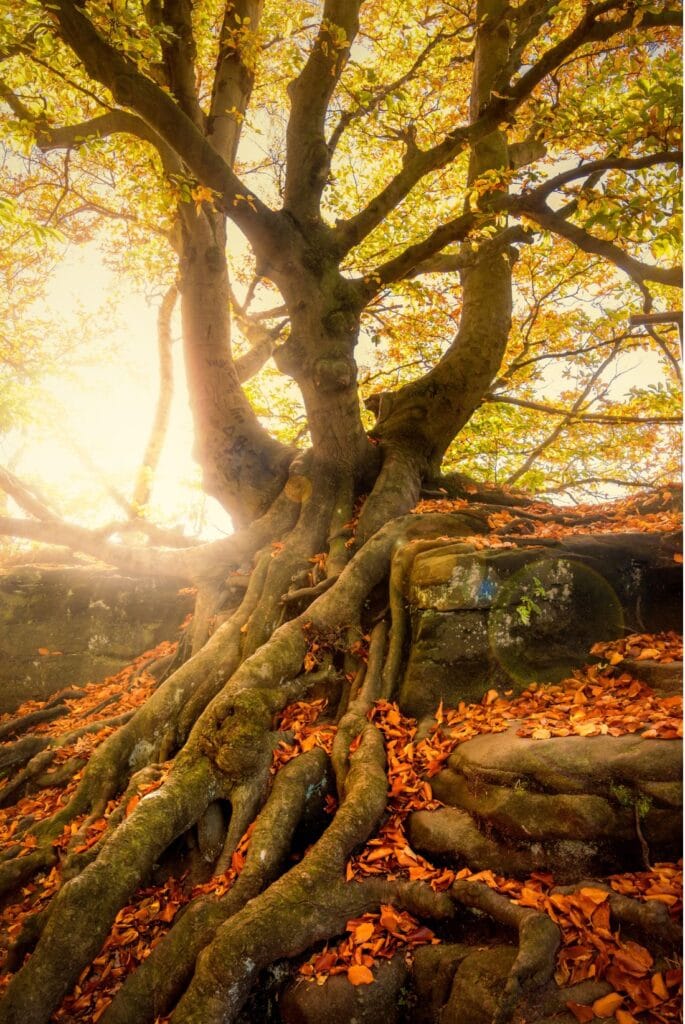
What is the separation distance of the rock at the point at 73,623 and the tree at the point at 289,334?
127cm

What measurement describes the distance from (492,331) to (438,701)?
634 cm

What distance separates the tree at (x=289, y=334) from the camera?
355 cm

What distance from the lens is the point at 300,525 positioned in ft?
23.6

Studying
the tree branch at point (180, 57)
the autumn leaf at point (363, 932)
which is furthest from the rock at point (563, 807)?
the tree branch at point (180, 57)

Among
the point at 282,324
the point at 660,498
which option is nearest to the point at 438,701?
the point at 660,498

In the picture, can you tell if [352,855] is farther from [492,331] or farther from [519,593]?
[492,331]

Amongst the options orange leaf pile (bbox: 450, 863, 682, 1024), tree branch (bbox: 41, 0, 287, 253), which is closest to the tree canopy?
tree branch (bbox: 41, 0, 287, 253)

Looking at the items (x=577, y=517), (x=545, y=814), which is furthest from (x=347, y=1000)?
(x=577, y=517)

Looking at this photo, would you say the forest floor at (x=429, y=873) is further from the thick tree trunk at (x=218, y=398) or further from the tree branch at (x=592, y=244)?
the thick tree trunk at (x=218, y=398)

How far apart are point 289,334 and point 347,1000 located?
7.11 metres

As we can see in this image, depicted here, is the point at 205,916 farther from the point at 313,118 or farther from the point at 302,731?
the point at 313,118

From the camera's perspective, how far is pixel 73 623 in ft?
28.2

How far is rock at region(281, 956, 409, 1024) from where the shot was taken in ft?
9.23

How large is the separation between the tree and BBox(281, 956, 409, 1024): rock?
214 millimetres
